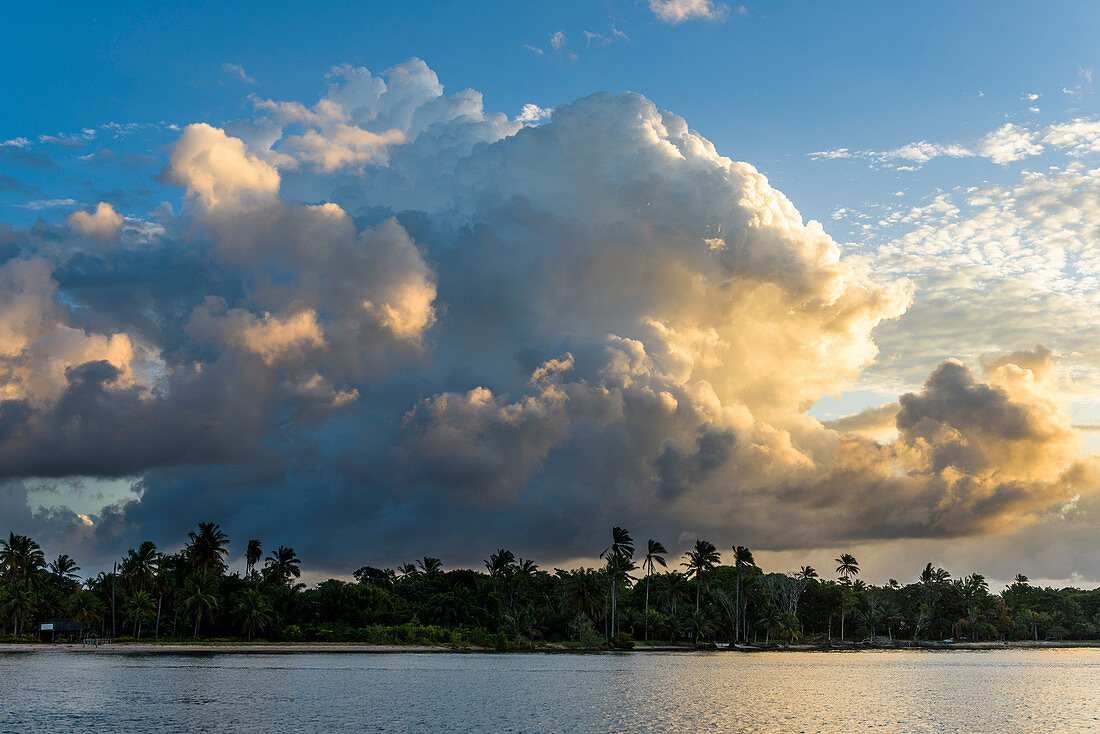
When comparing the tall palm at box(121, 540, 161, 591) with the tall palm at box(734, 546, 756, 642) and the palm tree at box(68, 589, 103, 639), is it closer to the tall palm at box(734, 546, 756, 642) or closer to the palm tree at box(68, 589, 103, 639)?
the palm tree at box(68, 589, 103, 639)

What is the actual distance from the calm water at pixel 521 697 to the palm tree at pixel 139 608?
2566 centimetres

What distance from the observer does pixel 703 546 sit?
191 meters

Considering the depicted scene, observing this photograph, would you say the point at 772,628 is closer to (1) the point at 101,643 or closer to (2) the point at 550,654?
(2) the point at 550,654

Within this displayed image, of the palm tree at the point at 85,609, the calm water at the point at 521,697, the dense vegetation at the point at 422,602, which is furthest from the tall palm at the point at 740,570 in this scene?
the palm tree at the point at 85,609

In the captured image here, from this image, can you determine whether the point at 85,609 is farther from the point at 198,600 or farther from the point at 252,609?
the point at 252,609

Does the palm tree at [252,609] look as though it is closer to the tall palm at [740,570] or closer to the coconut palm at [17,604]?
the coconut palm at [17,604]

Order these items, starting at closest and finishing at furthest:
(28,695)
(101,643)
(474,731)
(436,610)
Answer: (474,731)
(28,695)
(101,643)
(436,610)

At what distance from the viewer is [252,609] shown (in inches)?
5679

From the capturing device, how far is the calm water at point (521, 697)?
56.8 metres

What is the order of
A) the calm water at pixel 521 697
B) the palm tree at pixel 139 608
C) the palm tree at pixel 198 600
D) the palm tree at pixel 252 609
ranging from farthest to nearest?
the palm tree at pixel 139 608, the palm tree at pixel 252 609, the palm tree at pixel 198 600, the calm water at pixel 521 697

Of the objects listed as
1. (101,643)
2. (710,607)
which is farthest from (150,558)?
(710,607)

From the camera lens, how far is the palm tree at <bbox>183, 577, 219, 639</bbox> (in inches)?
5522

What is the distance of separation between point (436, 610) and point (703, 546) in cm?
6137

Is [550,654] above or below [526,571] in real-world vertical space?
below
